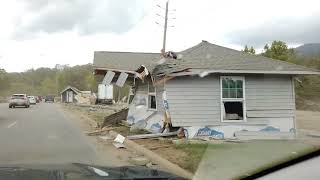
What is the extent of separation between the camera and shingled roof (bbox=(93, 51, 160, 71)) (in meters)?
22.4

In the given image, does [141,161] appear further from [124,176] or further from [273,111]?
[124,176]

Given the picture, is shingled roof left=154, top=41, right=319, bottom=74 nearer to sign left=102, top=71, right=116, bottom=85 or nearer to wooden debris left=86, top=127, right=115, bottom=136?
sign left=102, top=71, right=116, bottom=85

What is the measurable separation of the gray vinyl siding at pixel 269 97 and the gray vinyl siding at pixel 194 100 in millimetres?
1144

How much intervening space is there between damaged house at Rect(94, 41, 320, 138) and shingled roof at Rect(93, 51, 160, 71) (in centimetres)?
418

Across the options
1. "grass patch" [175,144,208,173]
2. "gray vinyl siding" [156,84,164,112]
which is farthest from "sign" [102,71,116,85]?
"grass patch" [175,144,208,173]

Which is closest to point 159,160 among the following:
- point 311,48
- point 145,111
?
point 311,48

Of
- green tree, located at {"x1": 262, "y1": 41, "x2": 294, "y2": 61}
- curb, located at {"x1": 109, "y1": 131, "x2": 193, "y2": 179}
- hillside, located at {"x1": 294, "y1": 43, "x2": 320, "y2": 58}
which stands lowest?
curb, located at {"x1": 109, "y1": 131, "x2": 193, "y2": 179}

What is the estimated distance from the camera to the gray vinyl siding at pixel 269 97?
1720 centimetres

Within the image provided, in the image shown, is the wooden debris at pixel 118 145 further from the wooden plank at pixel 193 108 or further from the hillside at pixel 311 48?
the hillside at pixel 311 48

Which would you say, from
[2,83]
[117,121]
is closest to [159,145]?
[117,121]

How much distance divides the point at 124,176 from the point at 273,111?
545 inches

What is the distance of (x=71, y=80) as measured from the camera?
132 meters

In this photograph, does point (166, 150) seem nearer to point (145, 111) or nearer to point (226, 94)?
point (226, 94)

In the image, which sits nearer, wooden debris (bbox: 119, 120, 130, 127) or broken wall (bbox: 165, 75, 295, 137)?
broken wall (bbox: 165, 75, 295, 137)
